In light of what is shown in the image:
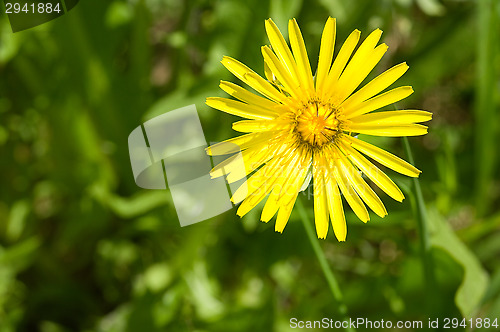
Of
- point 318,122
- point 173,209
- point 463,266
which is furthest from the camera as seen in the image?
point 173,209

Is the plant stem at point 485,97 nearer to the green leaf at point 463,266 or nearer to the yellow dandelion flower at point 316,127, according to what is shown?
the green leaf at point 463,266

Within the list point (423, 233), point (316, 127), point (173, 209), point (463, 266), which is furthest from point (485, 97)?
point (173, 209)

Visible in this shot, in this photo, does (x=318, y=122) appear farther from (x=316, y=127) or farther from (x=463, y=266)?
(x=463, y=266)

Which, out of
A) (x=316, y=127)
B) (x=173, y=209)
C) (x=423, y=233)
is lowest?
(x=423, y=233)

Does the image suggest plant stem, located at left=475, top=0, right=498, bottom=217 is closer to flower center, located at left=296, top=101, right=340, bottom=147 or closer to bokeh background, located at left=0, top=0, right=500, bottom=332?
bokeh background, located at left=0, top=0, right=500, bottom=332

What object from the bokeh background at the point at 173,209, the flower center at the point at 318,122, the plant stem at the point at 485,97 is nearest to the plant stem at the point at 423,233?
the bokeh background at the point at 173,209

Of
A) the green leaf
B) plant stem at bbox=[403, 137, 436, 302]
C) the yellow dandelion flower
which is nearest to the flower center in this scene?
the yellow dandelion flower
